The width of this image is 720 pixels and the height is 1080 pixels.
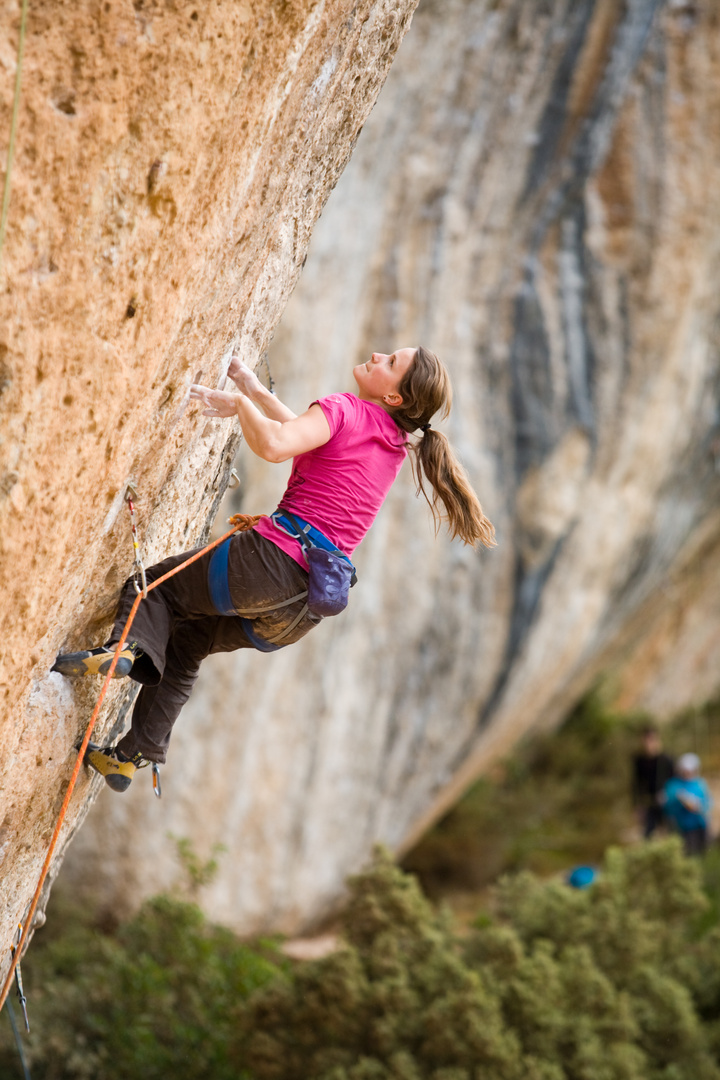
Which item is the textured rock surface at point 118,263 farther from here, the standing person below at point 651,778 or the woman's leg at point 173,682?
the standing person below at point 651,778

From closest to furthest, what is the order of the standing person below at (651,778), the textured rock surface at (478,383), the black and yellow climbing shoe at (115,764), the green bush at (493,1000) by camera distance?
the black and yellow climbing shoe at (115,764), the green bush at (493,1000), the textured rock surface at (478,383), the standing person below at (651,778)

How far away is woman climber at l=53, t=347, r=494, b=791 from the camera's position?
2699 millimetres

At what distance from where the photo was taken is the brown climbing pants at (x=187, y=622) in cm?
271

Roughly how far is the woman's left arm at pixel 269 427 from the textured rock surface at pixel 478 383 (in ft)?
11.0

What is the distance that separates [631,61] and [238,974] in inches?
255

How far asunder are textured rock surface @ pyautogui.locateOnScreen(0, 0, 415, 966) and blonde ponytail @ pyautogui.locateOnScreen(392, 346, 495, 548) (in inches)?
21.6

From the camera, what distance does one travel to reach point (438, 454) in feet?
9.23

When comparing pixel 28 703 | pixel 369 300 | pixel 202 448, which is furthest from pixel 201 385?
pixel 369 300

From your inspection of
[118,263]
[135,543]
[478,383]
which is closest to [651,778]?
[478,383]

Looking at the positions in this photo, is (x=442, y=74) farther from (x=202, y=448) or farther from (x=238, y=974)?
(x=238, y=974)

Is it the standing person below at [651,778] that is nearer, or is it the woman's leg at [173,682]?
the woman's leg at [173,682]

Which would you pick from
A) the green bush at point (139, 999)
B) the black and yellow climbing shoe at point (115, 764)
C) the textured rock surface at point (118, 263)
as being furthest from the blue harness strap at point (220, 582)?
the green bush at point (139, 999)

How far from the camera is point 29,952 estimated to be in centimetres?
619

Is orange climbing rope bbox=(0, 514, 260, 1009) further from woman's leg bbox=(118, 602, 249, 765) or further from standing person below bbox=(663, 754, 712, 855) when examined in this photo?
standing person below bbox=(663, 754, 712, 855)
